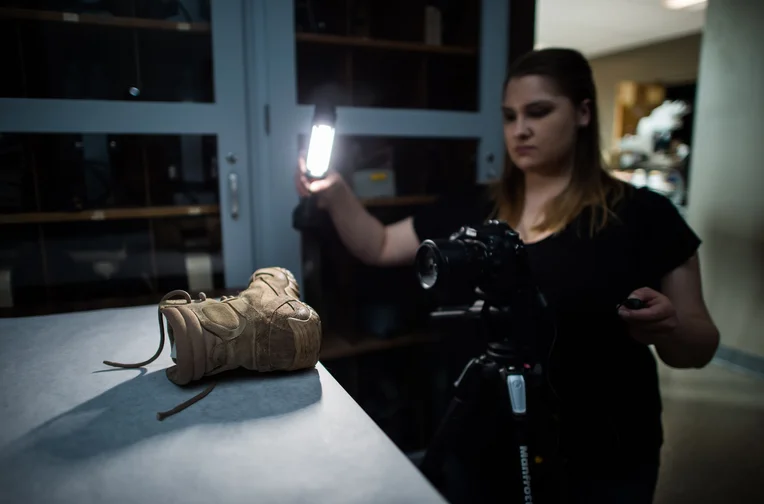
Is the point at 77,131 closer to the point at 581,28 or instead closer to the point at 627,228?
the point at 627,228

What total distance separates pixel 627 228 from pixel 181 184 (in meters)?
1.26

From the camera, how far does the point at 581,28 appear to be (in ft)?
16.8

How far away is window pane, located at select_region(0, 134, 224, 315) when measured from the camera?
1.37 meters

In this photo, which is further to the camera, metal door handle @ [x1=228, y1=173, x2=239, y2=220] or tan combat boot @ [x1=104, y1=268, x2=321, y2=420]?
metal door handle @ [x1=228, y1=173, x2=239, y2=220]

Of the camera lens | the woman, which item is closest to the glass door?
the camera lens

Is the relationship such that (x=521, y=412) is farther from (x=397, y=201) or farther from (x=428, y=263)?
(x=397, y=201)

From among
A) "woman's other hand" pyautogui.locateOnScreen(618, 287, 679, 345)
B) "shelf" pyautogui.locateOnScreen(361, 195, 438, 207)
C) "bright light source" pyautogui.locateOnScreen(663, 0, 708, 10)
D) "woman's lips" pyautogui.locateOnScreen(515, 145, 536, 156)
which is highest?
"bright light source" pyautogui.locateOnScreen(663, 0, 708, 10)

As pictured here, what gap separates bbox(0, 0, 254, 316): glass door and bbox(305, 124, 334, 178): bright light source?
0.35m

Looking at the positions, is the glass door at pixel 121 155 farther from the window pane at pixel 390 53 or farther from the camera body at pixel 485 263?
the camera body at pixel 485 263

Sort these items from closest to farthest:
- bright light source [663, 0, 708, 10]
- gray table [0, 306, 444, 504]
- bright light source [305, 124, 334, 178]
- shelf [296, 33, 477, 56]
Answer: gray table [0, 306, 444, 504]
bright light source [305, 124, 334, 178]
shelf [296, 33, 477, 56]
bright light source [663, 0, 708, 10]

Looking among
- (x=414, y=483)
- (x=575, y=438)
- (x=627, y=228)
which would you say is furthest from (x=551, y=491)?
(x=414, y=483)

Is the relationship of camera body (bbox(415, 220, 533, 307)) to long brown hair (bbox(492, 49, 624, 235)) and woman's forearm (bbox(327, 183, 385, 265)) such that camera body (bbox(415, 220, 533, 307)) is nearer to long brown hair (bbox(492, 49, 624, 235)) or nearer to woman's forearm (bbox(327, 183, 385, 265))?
long brown hair (bbox(492, 49, 624, 235))

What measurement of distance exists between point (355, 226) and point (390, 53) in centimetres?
76

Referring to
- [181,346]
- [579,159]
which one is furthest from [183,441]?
[579,159]
